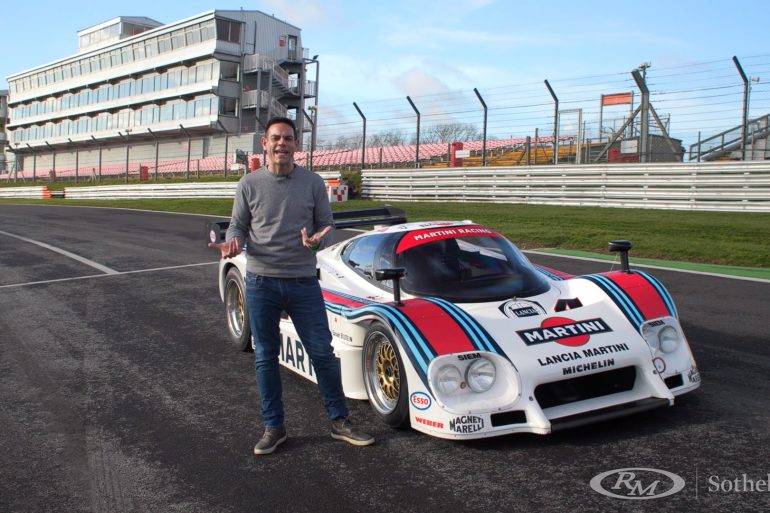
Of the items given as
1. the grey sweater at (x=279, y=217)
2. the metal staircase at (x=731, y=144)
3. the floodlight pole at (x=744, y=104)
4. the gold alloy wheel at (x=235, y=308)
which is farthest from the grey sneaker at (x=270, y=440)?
the metal staircase at (x=731, y=144)

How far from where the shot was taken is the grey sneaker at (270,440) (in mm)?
4078

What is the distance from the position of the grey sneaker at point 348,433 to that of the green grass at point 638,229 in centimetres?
799

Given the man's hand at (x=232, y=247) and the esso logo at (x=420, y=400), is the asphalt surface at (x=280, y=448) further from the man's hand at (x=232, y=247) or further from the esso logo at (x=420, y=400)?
the man's hand at (x=232, y=247)

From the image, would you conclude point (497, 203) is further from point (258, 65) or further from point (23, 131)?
point (23, 131)

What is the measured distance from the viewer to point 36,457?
4.10 m

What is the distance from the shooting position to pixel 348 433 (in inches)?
165

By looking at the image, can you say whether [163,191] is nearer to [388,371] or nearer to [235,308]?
[235,308]

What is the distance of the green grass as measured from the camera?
11.1 meters

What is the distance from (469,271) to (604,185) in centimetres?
1393

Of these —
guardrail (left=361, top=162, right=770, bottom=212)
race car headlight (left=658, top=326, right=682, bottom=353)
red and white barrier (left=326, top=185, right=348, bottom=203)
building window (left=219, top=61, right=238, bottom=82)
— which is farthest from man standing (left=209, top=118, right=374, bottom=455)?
building window (left=219, top=61, right=238, bottom=82)

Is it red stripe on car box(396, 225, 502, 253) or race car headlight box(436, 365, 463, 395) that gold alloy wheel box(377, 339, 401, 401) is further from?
red stripe on car box(396, 225, 502, 253)

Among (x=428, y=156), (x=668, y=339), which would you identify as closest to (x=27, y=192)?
(x=428, y=156)

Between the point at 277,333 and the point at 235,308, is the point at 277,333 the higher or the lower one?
the higher one

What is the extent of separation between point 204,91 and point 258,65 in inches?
191
